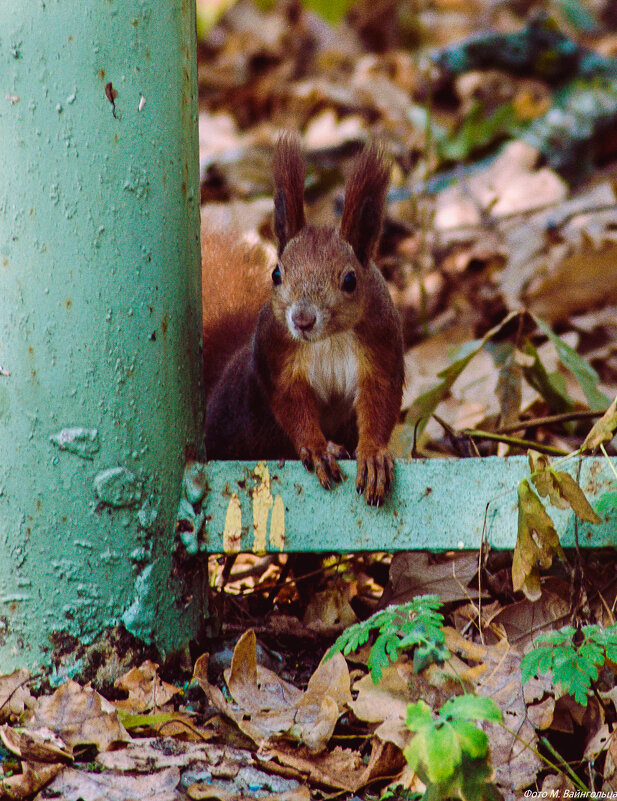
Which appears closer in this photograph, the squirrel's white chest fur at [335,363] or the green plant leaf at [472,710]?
the green plant leaf at [472,710]

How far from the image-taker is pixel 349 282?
1.74m

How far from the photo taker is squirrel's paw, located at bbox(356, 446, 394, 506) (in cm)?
156

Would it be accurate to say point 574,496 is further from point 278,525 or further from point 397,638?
point 278,525

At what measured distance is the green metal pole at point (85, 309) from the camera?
1.40 m

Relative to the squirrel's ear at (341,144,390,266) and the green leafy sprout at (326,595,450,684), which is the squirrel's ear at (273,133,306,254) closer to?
the squirrel's ear at (341,144,390,266)

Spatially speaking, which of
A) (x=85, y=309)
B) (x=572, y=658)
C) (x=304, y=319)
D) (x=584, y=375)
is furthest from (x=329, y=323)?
(x=572, y=658)

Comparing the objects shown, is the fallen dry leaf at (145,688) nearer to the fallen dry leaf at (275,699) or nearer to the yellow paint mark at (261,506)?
the fallen dry leaf at (275,699)

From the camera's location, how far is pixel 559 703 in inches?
54.2

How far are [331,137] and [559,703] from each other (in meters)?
3.17

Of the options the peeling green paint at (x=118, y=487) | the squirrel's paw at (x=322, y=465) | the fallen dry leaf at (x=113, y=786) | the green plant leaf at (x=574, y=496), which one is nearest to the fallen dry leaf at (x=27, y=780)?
the fallen dry leaf at (x=113, y=786)

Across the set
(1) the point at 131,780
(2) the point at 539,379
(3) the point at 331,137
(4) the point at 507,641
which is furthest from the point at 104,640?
(3) the point at 331,137

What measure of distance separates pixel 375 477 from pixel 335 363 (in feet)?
1.05

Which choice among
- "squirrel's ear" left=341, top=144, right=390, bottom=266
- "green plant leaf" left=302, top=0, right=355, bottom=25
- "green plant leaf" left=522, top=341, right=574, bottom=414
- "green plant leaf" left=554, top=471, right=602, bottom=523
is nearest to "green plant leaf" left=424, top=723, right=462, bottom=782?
"green plant leaf" left=554, top=471, right=602, bottom=523

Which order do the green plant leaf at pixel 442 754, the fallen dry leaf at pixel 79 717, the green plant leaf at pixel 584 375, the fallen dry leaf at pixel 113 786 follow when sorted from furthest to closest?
the green plant leaf at pixel 584 375
the fallen dry leaf at pixel 79 717
the fallen dry leaf at pixel 113 786
the green plant leaf at pixel 442 754
